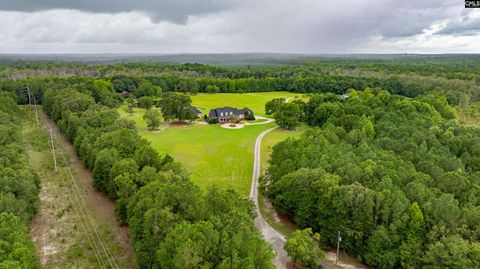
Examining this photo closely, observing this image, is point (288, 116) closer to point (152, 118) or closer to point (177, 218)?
point (152, 118)

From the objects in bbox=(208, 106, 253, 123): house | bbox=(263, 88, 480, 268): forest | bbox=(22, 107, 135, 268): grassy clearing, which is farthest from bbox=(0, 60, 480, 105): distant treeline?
bbox=(263, 88, 480, 268): forest

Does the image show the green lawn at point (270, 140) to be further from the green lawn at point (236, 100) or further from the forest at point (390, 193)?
the green lawn at point (236, 100)

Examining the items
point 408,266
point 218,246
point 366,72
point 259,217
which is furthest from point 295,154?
point 366,72

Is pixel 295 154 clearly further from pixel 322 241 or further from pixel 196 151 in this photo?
pixel 196 151

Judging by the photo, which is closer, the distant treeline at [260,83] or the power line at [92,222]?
the power line at [92,222]

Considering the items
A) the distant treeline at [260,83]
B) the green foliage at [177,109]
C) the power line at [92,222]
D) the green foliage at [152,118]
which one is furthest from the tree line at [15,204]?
the distant treeline at [260,83]

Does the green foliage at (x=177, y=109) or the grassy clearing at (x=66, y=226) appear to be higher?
the green foliage at (x=177, y=109)

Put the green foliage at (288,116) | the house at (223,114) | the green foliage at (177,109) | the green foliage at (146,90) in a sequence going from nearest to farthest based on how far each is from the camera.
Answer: the green foliage at (288,116) < the green foliage at (177,109) < the house at (223,114) < the green foliage at (146,90)
